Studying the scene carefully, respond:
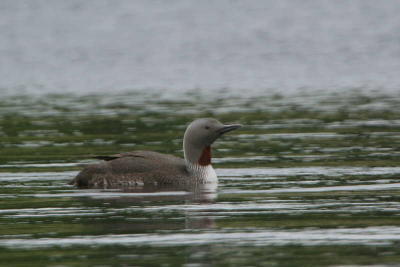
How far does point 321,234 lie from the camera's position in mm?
11109

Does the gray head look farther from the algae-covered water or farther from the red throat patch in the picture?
the algae-covered water

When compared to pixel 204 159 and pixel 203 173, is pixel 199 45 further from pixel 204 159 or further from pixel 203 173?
pixel 203 173

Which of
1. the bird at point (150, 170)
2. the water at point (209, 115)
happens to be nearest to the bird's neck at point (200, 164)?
the bird at point (150, 170)

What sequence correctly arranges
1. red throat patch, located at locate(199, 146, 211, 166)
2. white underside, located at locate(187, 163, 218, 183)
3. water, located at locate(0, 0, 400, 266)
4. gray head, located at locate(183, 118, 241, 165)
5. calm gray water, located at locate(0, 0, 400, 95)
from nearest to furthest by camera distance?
water, located at locate(0, 0, 400, 266)
white underside, located at locate(187, 163, 218, 183)
red throat patch, located at locate(199, 146, 211, 166)
gray head, located at locate(183, 118, 241, 165)
calm gray water, located at locate(0, 0, 400, 95)

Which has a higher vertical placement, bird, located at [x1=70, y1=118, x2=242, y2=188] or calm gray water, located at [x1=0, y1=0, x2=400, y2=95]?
calm gray water, located at [x1=0, y1=0, x2=400, y2=95]

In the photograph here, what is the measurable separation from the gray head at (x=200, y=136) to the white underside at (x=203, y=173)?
0.50 ft

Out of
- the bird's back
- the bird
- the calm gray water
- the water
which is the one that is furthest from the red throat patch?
the calm gray water

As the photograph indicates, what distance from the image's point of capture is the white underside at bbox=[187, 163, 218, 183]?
1576cm

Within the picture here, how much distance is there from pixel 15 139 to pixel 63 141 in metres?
1.00

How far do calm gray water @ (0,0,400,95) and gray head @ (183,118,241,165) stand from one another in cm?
1557

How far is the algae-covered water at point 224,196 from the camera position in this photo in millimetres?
10422

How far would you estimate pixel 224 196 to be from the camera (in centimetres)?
1428

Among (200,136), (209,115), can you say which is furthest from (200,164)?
(209,115)

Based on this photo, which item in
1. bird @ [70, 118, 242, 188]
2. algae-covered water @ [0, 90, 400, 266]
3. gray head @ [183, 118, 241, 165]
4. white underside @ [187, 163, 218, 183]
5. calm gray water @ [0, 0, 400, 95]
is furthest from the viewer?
calm gray water @ [0, 0, 400, 95]
